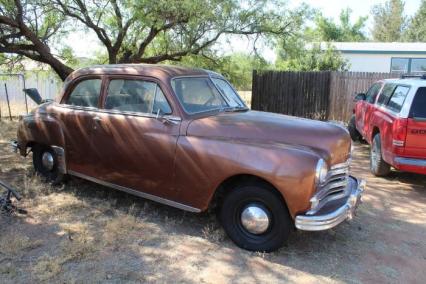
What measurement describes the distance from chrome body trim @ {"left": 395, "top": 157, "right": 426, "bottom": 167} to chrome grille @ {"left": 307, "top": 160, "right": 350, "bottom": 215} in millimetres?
2397

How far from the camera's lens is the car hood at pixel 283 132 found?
4.63 metres

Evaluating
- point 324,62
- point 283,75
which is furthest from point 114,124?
point 324,62

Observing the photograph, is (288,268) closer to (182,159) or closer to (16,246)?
(182,159)

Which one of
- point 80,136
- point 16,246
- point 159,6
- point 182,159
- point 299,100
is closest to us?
point 16,246

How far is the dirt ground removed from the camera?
168 inches

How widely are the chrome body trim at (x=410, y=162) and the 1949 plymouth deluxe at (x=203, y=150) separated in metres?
2.08

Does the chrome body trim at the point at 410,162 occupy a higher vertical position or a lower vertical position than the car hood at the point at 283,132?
lower

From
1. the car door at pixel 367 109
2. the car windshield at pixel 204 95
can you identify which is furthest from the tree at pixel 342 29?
the car windshield at pixel 204 95

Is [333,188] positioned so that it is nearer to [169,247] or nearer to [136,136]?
[169,247]

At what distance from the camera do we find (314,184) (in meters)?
4.30

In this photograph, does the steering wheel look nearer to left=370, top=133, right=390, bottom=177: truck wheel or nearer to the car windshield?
the car windshield

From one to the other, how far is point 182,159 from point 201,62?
32.6 feet

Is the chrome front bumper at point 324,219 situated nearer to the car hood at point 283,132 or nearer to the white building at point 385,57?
the car hood at point 283,132

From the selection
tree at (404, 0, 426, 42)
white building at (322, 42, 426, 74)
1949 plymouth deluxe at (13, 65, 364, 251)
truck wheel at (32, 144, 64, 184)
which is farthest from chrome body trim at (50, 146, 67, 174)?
tree at (404, 0, 426, 42)
